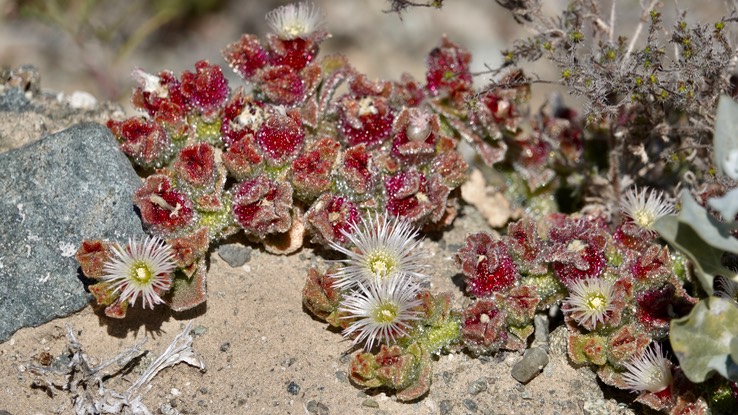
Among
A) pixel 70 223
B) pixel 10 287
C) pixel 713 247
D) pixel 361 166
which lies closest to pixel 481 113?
pixel 361 166

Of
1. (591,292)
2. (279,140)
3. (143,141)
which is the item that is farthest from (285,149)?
(591,292)

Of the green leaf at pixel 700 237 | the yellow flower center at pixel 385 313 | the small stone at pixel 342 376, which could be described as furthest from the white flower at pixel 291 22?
the green leaf at pixel 700 237

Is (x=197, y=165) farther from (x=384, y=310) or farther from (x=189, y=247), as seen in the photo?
(x=384, y=310)

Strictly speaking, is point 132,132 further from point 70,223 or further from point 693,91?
point 693,91

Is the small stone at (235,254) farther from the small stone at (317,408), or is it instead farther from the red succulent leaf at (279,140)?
the small stone at (317,408)

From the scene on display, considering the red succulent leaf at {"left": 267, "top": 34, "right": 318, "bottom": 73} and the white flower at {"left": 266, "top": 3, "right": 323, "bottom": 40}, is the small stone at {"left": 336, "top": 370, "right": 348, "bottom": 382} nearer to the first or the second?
the red succulent leaf at {"left": 267, "top": 34, "right": 318, "bottom": 73}
